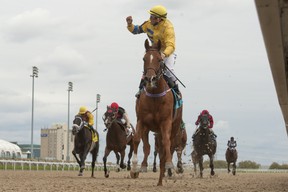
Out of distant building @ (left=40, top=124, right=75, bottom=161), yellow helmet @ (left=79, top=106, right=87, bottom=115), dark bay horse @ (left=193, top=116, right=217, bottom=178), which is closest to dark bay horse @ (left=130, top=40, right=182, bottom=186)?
yellow helmet @ (left=79, top=106, right=87, bottom=115)

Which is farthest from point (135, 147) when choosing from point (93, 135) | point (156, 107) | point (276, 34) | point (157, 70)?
point (93, 135)

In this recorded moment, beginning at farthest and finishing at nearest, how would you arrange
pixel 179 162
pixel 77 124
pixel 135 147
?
pixel 179 162
pixel 77 124
pixel 135 147

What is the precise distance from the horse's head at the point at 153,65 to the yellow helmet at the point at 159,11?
90 centimetres

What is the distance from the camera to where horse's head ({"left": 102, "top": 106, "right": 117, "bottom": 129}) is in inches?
791

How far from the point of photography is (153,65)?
10648 mm

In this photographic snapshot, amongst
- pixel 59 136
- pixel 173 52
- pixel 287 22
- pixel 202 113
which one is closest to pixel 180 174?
pixel 202 113

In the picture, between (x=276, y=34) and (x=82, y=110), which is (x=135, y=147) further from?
(x=82, y=110)

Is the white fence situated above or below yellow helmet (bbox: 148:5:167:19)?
below

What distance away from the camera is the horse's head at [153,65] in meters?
10.6

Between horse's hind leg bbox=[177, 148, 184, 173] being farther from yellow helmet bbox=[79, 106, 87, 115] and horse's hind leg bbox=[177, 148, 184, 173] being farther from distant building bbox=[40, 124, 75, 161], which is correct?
distant building bbox=[40, 124, 75, 161]

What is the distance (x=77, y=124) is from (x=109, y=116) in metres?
1.06

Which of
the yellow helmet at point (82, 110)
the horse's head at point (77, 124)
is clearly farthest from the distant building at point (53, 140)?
the horse's head at point (77, 124)

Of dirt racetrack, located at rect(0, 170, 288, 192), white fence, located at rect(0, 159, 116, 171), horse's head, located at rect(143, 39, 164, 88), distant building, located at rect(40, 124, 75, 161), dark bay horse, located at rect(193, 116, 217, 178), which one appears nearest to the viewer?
dirt racetrack, located at rect(0, 170, 288, 192)

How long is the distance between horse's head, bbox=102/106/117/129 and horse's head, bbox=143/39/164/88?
9251 millimetres
